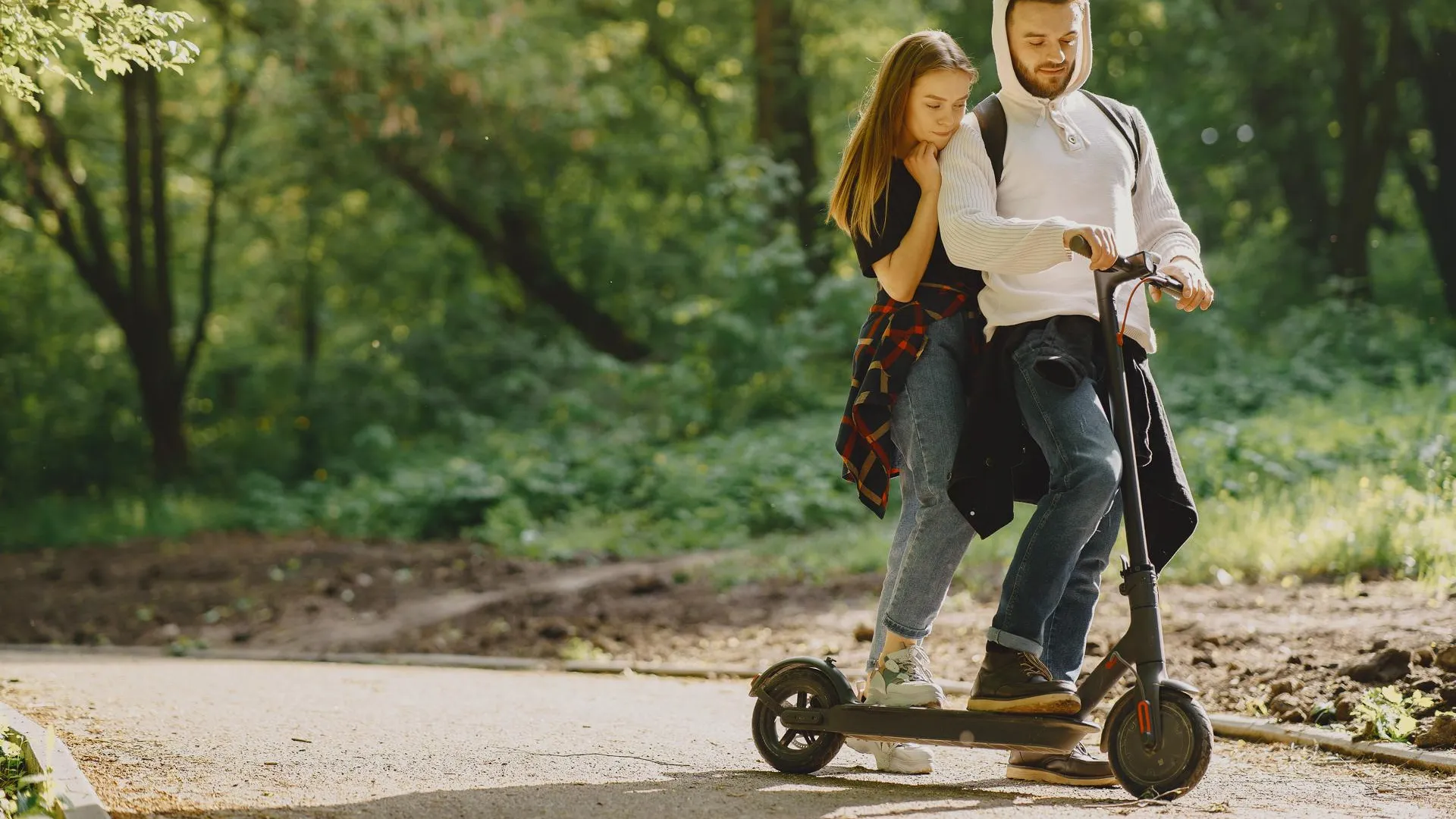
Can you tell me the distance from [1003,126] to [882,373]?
704 mm

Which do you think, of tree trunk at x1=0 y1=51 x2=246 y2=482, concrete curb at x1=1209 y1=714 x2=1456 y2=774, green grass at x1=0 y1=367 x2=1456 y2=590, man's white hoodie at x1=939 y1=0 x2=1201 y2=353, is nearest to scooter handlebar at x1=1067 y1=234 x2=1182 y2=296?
man's white hoodie at x1=939 y1=0 x2=1201 y2=353

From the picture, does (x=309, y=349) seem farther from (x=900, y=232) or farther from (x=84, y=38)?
(x=900, y=232)

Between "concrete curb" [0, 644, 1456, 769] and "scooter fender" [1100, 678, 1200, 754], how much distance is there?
101 centimetres

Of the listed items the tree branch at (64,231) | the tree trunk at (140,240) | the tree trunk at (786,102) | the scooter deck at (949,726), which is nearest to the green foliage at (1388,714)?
the scooter deck at (949,726)

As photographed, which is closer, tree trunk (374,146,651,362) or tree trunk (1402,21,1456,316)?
tree trunk (1402,21,1456,316)

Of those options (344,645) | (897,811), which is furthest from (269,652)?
(897,811)

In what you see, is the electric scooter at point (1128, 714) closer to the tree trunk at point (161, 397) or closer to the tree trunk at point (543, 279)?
the tree trunk at point (543, 279)

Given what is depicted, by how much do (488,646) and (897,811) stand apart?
189 inches

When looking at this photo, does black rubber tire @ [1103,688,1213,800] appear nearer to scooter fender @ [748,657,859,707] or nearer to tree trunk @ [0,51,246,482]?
scooter fender @ [748,657,859,707]

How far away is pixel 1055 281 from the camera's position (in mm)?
3725

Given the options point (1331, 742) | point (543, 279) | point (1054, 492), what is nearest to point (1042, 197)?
point (1054, 492)

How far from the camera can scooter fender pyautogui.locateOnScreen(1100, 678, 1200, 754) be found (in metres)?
3.45

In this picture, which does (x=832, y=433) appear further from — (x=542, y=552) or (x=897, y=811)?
(x=897, y=811)

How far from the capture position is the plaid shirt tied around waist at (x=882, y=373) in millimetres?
3818
